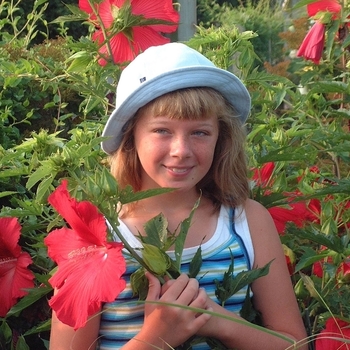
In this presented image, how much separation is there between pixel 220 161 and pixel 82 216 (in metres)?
0.44

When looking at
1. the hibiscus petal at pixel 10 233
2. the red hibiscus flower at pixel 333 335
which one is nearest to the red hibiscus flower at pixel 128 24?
the hibiscus petal at pixel 10 233

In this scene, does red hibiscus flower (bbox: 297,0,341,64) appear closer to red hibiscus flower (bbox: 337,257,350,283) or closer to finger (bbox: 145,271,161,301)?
red hibiscus flower (bbox: 337,257,350,283)

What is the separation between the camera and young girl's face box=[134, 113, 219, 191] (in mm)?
1347

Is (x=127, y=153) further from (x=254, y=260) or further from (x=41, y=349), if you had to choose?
(x=41, y=349)

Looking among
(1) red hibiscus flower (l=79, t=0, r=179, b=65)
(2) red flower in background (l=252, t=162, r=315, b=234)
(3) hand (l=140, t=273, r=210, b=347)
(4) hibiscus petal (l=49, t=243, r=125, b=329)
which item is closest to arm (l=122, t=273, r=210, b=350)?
(3) hand (l=140, t=273, r=210, b=347)

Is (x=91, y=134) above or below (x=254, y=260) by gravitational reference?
above

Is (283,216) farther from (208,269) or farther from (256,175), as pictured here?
(208,269)

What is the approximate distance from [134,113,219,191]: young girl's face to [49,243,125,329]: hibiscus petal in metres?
0.24

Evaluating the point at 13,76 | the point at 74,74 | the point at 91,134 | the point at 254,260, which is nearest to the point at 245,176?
the point at 254,260

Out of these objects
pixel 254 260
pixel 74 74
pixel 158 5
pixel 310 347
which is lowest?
pixel 310 347

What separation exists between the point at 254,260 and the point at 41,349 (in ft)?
2.10

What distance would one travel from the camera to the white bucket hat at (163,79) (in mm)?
1360

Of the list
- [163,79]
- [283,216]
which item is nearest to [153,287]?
[163,79]

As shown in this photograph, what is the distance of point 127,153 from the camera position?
1481 millimetres
